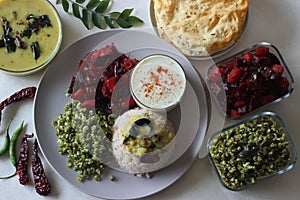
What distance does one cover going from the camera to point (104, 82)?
281cm

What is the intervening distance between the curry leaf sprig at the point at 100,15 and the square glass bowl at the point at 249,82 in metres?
0.66

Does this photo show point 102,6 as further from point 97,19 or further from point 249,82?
point 249,82

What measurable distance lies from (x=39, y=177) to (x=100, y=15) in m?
1.16

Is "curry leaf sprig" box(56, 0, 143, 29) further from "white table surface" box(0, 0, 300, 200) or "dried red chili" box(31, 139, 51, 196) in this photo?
"dried red chili" box(31, 139, 51, 196)

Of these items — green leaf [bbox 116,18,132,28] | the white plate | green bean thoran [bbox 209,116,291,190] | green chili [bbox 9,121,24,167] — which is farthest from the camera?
green leaf [bbox 116,18,132,28]

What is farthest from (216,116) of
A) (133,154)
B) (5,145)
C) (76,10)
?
(5,145)

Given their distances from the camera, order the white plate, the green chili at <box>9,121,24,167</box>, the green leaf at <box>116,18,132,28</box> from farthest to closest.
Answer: the green leaf at <box>116,18,132,28</box> < the green chili at <box>9,121,24,167</box> < the white plate

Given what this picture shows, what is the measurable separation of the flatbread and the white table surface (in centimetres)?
17

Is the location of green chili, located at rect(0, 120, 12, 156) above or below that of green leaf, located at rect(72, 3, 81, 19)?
below

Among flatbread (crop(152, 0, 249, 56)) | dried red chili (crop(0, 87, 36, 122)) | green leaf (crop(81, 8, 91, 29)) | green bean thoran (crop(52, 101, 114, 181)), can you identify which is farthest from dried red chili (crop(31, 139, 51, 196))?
flatbread (crop(152, 0, 249, 56))

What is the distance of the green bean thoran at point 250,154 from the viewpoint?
2650 millimetres

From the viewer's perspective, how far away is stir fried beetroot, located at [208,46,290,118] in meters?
2.73

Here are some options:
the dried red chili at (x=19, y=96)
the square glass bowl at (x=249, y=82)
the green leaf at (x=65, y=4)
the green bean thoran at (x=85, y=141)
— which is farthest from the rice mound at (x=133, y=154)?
the green leaf at (x=65, y=4)

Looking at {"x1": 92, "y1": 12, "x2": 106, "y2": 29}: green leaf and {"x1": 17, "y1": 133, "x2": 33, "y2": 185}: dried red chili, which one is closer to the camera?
{"x1": 17, "y1": 133, "x2": 33, "y2": 185}: dried red chili
